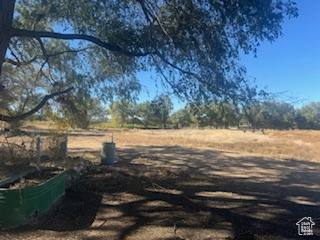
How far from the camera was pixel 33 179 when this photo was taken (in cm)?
694

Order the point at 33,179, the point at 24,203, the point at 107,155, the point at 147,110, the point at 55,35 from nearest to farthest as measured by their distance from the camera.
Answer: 1. the point at 24,203
2. the point at 33,179
3. the point at 55,35
4. the point at 147,110
5. the point at 107,155

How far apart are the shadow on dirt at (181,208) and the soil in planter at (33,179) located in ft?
2.03

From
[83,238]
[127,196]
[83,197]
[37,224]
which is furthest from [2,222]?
[127,196]

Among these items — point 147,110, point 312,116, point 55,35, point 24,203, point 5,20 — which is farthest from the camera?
point 312,116

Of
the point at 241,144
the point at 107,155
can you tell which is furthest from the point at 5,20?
the point at 241,144

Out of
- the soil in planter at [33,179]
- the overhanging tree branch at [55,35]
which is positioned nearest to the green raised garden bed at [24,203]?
the soil in planter at [33,179]

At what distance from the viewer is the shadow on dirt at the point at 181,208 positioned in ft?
16.5

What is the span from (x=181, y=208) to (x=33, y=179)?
3319mm

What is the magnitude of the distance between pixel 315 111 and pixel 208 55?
325 ft

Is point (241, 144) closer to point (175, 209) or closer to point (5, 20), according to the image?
point (175, 209)

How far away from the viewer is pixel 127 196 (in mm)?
7199

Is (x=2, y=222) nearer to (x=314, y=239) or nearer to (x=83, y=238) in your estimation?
(x=83, y=238)

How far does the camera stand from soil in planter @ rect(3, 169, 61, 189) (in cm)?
633

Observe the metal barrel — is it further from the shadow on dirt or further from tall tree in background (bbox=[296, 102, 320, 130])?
tall tree in background (bbox=[296, 102, 320, 130])
